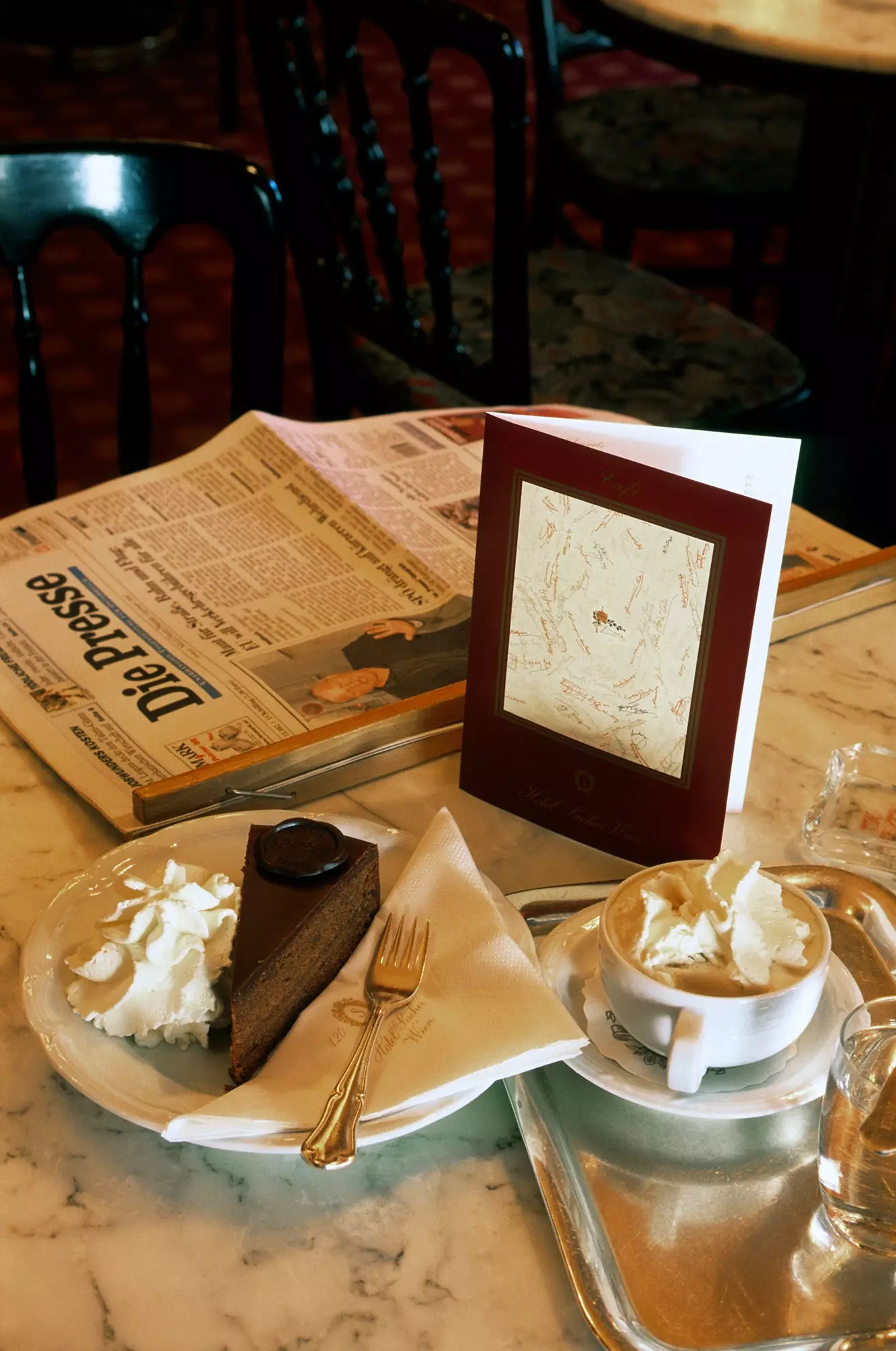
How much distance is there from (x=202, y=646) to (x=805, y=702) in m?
0.37

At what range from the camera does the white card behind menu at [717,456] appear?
64 centimetres

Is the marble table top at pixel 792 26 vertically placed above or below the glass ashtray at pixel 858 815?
above

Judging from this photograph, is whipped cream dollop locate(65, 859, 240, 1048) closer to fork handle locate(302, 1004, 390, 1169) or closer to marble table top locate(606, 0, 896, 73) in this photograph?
fork handle locate(302, 1004, 390, 1169)

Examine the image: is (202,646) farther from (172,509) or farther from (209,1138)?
(209,1138)

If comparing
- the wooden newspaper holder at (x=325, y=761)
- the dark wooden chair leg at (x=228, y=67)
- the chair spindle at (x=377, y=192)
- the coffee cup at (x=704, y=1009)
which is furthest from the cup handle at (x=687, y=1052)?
the dark wooden chair leg at (x=228, y=67)

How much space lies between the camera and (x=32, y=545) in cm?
98

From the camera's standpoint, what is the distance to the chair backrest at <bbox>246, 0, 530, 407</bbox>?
131 cm

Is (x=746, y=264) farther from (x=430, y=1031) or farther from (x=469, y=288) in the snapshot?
(x=430, y=1031)

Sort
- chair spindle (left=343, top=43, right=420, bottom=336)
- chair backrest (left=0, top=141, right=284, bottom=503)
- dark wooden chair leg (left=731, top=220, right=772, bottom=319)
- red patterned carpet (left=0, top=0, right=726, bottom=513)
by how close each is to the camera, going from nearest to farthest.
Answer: chair backrest (left=0, top=141, right=284, bottom=503) < chair spindle (left=343, top=43, right=420, bottom=336) < dark wooden chair leg (left=731, top=220, right=772, bottom=319) < red patterned carpet (left=0, top=0, right=726, bottom=513)

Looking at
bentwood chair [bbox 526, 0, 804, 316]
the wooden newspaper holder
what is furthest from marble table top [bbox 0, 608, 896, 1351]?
bentwood chair [bbox 526, 0, 804, 316]

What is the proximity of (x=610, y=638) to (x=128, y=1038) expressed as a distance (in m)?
0.28

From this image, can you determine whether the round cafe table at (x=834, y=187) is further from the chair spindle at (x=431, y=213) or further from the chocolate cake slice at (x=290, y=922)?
the chocolate cake slice at (x=290, y=922)

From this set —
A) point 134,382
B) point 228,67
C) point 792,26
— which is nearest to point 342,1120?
point 134,382

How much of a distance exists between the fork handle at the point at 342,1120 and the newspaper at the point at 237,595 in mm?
222
